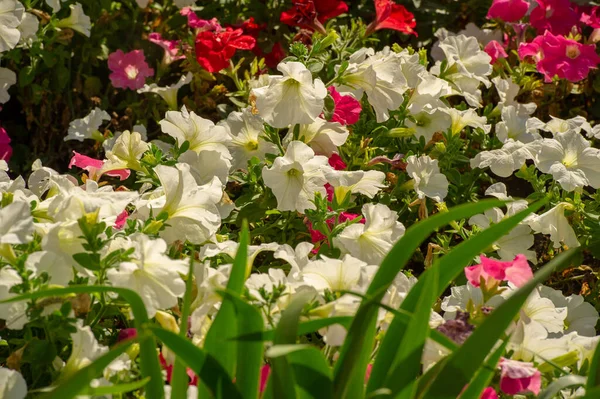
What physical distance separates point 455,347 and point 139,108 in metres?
1.77

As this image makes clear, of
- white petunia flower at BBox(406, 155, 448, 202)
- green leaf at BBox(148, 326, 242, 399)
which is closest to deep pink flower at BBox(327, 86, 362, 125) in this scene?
white petunia flower at BBox(406, 155, 448, 202)

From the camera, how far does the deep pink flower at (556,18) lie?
2.85 metres

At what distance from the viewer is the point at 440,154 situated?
228 centimetres

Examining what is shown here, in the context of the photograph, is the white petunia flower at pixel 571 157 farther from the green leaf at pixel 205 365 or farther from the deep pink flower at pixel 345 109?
the green leaf at pixel 205 365

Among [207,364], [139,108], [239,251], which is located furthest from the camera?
[139,108]

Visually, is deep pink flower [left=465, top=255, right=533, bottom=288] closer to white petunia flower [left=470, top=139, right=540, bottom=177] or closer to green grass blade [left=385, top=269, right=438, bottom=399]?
green grass blade [left=385, top=269, right=438, bottom=399]

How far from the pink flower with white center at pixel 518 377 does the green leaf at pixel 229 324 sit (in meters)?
0.43

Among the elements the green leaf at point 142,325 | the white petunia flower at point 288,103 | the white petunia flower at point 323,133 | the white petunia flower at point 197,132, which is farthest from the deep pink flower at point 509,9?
the green leaf at point 142,325

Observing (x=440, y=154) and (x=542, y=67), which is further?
(x=542, y=67)

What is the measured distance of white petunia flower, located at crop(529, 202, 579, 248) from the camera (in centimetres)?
198

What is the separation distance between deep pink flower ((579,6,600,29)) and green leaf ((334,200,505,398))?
167 centimetres

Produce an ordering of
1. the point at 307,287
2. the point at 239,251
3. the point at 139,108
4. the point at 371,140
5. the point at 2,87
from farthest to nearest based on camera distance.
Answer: the point at 139,108 → the point at 2,87 → the point at 371,140 → the point at 307,287 → the point at 239,251

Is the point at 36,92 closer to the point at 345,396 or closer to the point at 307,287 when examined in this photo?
the point at 307,287

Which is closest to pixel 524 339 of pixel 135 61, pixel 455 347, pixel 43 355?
pixel 455 347
